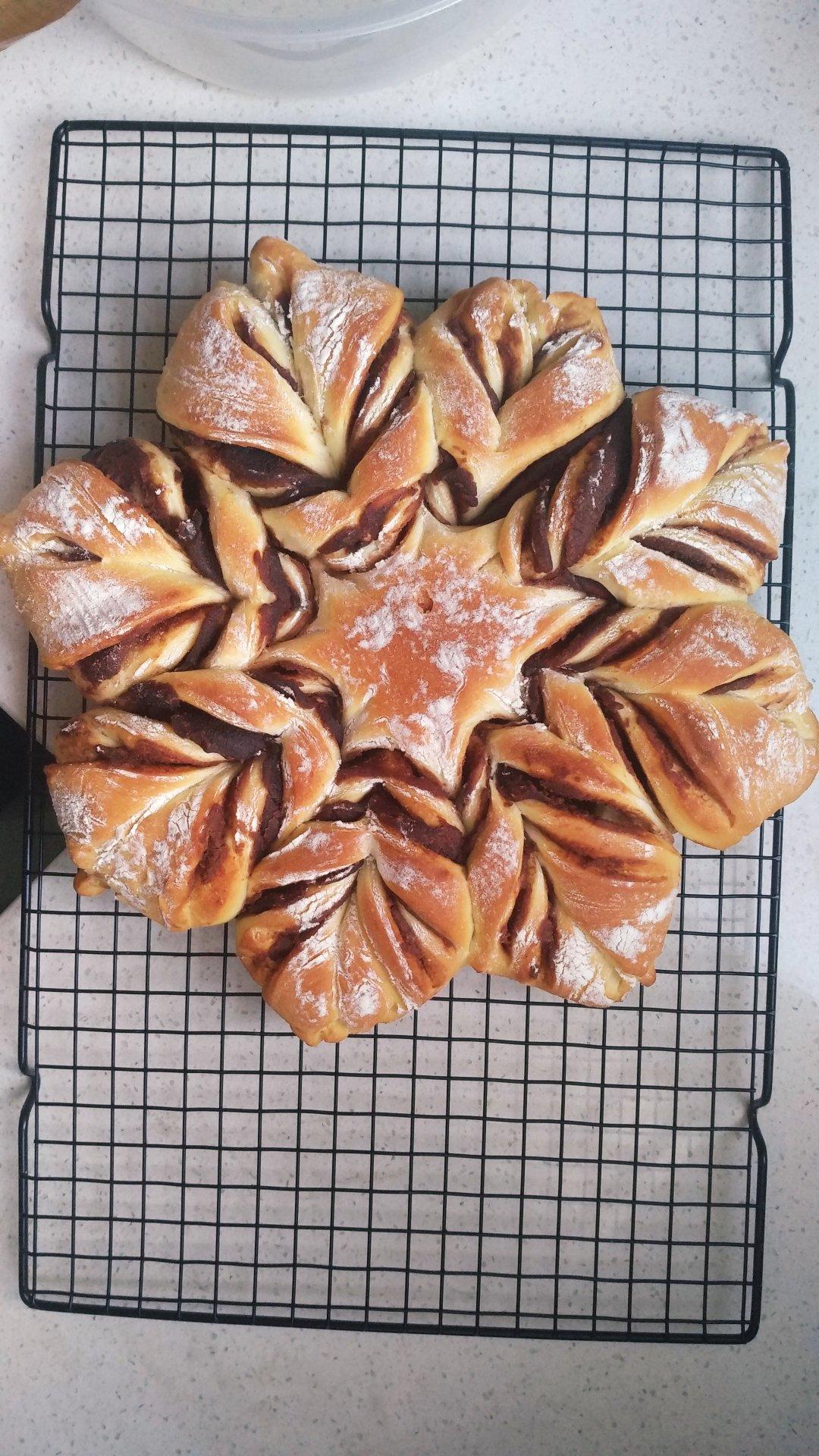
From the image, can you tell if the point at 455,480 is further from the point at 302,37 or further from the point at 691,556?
the point at 302,37

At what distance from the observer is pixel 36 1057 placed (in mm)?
1128

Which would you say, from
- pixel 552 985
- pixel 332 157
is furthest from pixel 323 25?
pixel 552 985

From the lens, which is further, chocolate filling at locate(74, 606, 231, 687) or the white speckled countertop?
the white speckled countertop

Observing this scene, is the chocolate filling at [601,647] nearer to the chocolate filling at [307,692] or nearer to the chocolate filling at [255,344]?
the chocolate filling at [307,692]

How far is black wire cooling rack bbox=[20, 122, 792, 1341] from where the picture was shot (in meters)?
1.10

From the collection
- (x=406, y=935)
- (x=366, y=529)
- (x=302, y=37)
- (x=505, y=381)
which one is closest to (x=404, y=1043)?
(x=406, y=935)

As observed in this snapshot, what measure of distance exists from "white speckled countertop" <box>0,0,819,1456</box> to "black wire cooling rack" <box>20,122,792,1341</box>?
4 cm

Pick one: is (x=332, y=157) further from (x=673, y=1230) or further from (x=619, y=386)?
(x=673, y=1230)

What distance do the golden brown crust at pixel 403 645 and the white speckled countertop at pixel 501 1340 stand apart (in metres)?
0.24

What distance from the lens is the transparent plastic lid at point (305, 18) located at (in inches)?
38.5

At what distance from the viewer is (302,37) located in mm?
985

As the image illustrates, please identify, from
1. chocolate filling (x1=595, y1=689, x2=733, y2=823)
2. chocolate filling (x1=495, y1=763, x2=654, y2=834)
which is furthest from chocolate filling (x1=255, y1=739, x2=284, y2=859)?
chocolate filling (x1=595, y1=689, x2=733, y2=823)

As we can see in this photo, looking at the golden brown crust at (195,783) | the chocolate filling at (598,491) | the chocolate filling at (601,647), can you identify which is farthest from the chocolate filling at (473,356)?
the golden brown crust at (195,783)

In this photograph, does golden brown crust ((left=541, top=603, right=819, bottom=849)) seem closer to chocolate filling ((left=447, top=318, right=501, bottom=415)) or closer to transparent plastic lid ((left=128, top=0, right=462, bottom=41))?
chocolate filling ((left=447, top=318, right=501, bottom=415))
